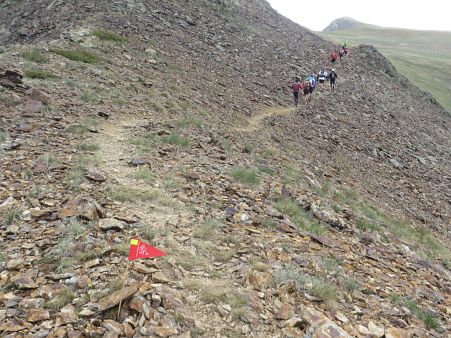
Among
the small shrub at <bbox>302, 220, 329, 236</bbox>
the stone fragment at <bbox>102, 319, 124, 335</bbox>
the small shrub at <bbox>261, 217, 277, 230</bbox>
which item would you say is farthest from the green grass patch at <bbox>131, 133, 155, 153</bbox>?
the stone fragment at <bbox>102, 319, 124, 335</bbox>

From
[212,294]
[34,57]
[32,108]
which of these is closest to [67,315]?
[212,294]

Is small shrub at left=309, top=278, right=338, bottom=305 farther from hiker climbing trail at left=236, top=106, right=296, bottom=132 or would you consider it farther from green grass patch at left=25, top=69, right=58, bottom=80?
green grass patch at left=25, top=69, right=58, bottom=80

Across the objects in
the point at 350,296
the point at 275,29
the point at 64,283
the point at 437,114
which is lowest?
the point at 437,114

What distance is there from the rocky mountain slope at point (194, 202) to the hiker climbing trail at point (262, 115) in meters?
0.26

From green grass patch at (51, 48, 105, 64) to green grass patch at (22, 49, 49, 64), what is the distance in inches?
65.1

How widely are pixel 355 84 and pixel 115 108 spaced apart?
1268 inches

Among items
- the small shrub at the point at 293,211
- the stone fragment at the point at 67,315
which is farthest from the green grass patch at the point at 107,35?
the stone fragment at the point at 67,315

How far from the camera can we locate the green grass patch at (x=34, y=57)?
24.3 m

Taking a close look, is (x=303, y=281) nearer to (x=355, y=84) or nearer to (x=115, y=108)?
(x=115, y=108)

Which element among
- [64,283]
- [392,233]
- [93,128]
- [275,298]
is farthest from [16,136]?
[392,233]

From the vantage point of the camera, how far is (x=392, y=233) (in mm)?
16344

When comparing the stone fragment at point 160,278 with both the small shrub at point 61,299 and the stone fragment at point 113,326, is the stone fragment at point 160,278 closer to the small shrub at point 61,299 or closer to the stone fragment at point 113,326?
the stone fragment at point 113,326

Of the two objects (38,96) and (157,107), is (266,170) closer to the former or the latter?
(157,107)

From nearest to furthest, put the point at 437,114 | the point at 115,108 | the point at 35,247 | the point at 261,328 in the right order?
1. the point at 261,328
2. the point at 35,247
3. the point at 115,108
4. the point at 437,114
